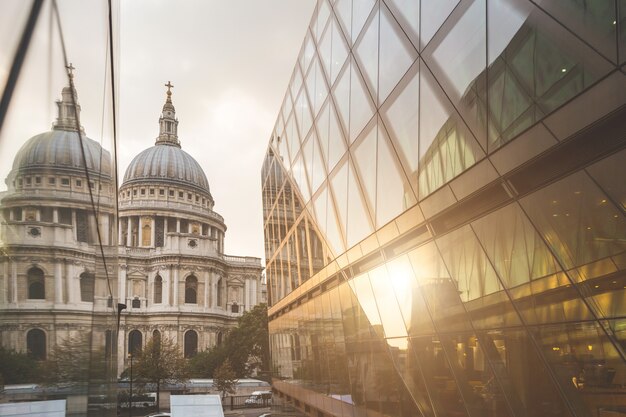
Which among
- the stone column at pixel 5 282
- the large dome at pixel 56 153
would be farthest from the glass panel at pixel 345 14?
the stone column at pixel 5 282

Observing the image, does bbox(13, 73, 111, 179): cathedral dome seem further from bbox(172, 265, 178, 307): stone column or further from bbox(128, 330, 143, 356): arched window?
bbox(128, 330, 143, 356): arched window

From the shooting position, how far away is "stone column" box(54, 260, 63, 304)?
268 cm

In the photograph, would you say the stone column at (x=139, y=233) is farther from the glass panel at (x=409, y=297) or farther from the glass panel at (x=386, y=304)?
the glass panel at (x=409, y=297)

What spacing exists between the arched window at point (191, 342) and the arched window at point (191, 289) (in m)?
5.11

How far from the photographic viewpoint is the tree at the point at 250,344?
75.8 metres

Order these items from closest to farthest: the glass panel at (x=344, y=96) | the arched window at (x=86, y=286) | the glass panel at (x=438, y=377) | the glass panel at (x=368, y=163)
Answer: the arched window at (x=86, y=286)
the glass panel at (x=438, y=377)
the glass panel at (x=368, y=163)
the glass panel at (x=344, y=96)

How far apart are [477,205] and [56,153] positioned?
253 inches

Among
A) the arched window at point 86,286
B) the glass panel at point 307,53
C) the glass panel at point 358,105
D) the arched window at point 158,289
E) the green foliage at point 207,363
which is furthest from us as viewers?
the arched window at point 158,289

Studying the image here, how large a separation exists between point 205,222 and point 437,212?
326ft

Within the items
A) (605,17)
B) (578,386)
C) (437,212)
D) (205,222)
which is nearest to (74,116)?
(605,17)

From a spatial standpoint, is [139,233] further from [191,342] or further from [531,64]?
[531,64]

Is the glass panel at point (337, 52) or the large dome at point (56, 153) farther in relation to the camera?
the glass panel at point (337, 52)

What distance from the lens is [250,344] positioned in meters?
75.9

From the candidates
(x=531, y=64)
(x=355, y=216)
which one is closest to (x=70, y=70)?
(x=531, y=64)
